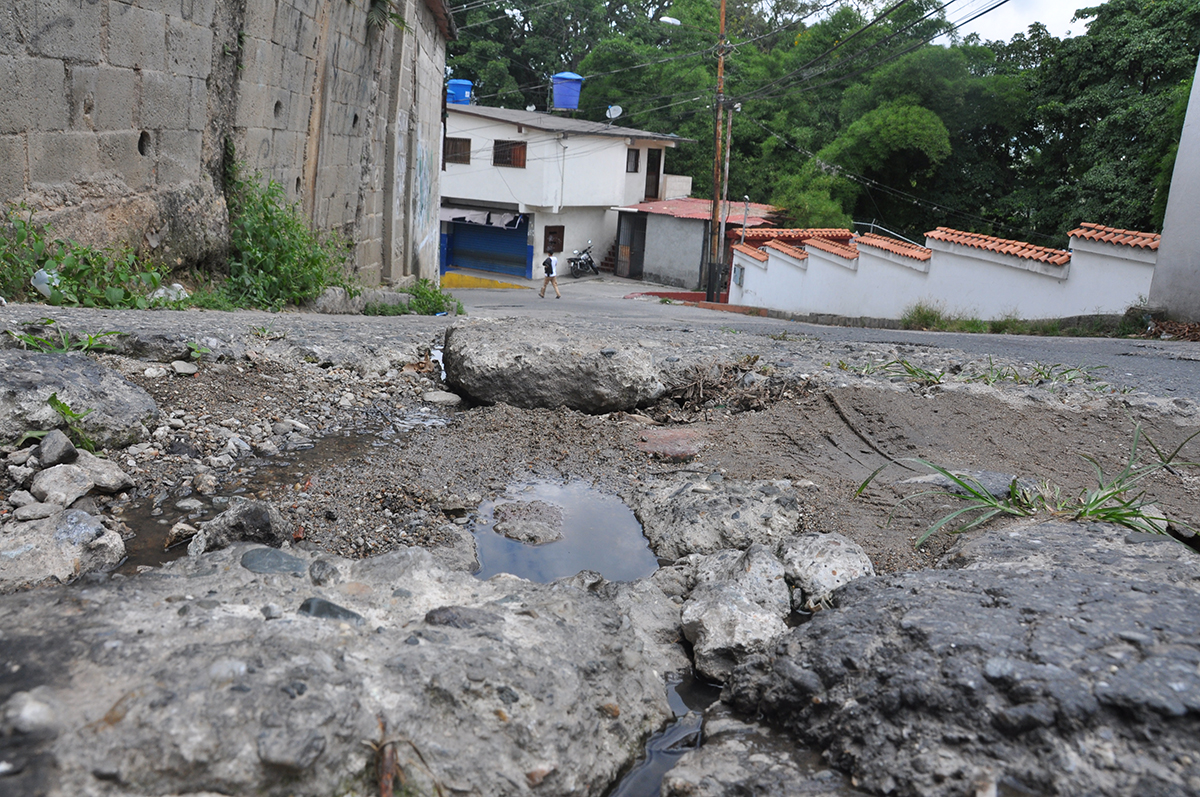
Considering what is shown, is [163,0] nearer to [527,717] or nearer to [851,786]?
[527,717]

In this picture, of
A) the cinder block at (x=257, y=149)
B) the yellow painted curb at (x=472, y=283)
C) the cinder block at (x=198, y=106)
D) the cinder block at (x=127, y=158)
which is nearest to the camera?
the cinder block at (x=127, y=158)

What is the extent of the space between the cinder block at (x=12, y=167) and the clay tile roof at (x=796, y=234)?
714 inches

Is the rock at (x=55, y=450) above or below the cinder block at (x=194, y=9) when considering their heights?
below

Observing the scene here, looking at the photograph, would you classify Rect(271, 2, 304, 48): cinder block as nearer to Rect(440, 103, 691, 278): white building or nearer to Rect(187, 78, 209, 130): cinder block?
Rect(187, 78, 209, 130): cinder block

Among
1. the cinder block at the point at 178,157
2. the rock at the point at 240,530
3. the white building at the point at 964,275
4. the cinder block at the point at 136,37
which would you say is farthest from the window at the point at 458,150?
the rock at the point at 240,530

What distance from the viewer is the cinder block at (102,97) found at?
4.90m

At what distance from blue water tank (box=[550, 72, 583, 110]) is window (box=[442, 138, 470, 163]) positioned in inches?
143

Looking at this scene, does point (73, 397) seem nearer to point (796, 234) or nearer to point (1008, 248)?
point (1008, 248)

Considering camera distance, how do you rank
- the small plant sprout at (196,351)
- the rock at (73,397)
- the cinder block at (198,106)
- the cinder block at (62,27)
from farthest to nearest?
the cinder block at (198,106) < the cinder block at (62,27) < the small plant sprout at (196,351) < the rock at (73,397)

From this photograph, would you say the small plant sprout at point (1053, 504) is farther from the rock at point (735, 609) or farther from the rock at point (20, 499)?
the rock at point (20, 499)

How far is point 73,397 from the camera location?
313 cm

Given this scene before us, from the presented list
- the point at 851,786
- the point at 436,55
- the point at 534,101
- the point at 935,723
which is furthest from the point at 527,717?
the point at 534,101

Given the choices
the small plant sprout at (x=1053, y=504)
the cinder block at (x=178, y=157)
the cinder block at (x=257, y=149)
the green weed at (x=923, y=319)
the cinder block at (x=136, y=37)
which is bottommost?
the small plant sprout at (x=1053, y=504)

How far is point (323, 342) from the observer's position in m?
4.77
